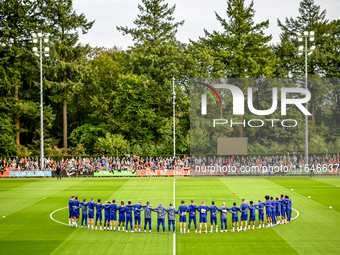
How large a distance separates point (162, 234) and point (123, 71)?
4393cm

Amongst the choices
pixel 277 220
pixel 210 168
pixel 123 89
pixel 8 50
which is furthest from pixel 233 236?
pixel 8 50

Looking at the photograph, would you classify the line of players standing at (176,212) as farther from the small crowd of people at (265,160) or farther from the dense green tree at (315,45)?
the dense green tree at (315,45)

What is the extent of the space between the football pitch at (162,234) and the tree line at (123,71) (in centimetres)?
1869

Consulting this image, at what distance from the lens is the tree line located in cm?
5312

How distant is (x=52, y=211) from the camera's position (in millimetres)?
22516

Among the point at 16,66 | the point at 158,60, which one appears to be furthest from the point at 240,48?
the point at 16,66

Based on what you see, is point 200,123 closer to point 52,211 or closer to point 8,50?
point 52,211

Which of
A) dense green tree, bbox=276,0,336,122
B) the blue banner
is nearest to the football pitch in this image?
the blue banner

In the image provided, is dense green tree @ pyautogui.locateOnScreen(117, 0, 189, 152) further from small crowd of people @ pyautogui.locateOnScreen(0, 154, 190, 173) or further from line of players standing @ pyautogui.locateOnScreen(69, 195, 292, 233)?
line of players standing @ pyautogui.locateOnScreen(69, 195, 292, 233)

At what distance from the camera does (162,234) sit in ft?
55.8

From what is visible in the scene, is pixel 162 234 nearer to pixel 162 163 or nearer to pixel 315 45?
pixel 162 163

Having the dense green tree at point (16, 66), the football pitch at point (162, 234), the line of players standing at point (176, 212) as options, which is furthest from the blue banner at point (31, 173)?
the line of players standing at point (176, 212)

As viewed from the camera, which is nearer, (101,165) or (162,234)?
(162,234)

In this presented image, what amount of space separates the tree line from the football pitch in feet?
61.3
